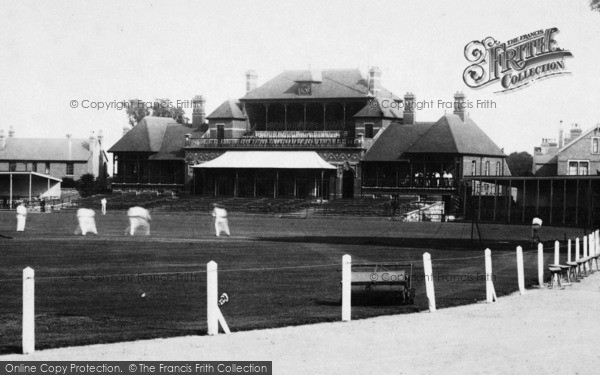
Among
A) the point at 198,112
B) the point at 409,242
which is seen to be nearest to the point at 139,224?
the point at 409,242

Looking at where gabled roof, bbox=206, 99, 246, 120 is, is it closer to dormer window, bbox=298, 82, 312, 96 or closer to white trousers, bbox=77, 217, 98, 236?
dormer window, bbox=298, 82, 312, 96

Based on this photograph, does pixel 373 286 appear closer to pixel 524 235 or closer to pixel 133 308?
pixel 133 308

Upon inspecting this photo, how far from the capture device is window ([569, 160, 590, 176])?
76.1 meters

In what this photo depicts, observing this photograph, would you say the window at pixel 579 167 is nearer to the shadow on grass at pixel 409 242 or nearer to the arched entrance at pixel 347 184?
the arched entrance at pixel 347 184

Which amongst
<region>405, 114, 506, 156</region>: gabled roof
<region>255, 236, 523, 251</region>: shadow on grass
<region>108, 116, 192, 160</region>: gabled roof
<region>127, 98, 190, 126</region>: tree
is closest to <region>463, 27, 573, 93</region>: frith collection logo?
<region>255, 236, 523, 251</region>: shadow on grass

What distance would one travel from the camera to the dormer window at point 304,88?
271ft

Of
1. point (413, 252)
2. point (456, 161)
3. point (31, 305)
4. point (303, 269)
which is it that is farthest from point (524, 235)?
point (31, 305)

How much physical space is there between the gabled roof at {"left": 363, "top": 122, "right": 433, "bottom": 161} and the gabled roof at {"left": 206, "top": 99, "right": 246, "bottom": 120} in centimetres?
1263

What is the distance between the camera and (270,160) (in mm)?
77625

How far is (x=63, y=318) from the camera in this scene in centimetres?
1489

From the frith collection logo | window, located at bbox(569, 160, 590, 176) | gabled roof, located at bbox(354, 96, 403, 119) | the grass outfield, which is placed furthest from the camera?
gabled roof, located at bbox(354, 96, 403, 119)

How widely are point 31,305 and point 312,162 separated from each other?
210 ft

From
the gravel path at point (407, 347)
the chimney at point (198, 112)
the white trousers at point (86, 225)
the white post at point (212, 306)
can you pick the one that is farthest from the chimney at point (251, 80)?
the white post at point (212, 306)

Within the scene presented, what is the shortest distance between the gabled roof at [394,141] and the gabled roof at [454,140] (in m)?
1.34
